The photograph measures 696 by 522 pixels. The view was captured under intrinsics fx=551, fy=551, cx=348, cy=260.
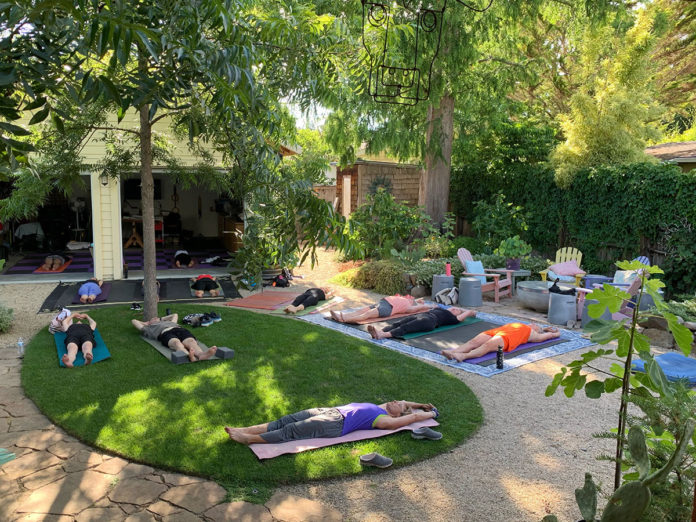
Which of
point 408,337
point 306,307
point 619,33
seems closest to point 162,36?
point 408,337

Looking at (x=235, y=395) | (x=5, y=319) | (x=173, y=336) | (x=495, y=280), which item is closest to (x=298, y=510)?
(x=235, y=395)

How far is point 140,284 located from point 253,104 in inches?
362

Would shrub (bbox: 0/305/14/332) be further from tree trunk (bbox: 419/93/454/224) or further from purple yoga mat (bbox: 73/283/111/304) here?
tree trunk (bbox: 419/93/454/224)

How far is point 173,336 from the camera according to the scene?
7.86 m

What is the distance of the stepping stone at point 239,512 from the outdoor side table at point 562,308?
7043 mm

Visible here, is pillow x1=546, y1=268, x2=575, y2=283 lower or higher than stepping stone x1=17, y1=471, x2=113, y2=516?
higher

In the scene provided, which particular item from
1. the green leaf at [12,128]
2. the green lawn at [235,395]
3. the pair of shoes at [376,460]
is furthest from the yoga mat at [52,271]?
the green leaf at [12,128]

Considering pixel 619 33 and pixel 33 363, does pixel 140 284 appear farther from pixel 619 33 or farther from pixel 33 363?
pixel 619 33

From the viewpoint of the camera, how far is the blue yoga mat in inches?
260

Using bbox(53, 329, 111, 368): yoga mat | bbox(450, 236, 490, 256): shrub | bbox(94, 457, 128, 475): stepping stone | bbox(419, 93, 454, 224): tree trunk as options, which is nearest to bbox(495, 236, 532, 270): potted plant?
bbox(450, 236, 490, 256): shrub

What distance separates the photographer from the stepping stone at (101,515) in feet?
12.3

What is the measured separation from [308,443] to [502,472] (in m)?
1.67

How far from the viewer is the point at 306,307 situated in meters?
10.9

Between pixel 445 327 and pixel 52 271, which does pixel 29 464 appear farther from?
pixel 52 271
